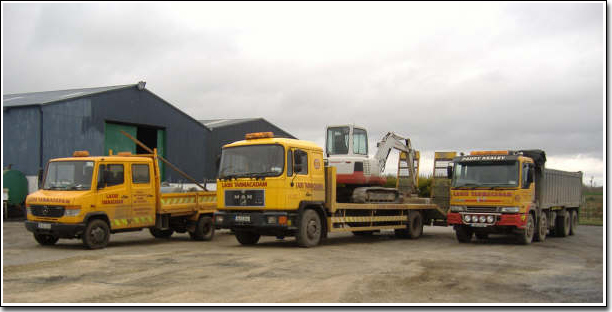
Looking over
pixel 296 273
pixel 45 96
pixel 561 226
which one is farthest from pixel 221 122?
pixel 296 273

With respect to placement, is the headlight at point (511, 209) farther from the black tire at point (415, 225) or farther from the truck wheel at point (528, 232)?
the black tire at point (415, 225)

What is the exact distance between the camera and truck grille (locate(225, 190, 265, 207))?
15250 millimetres

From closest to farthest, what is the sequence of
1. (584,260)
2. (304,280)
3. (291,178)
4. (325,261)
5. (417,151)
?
(304,280) → (325,261) → (584,260) → (291,178) → (417,151)

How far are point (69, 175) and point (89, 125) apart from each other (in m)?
13.6

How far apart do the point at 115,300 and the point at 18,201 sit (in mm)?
20877

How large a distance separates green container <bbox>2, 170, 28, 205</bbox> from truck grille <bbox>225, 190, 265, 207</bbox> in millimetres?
15099

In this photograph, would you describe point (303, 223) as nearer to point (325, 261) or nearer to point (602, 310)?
point (325, 261)

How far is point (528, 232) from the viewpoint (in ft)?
58.9

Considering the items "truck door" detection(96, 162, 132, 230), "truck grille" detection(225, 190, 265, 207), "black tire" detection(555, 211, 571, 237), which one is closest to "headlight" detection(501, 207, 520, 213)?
"black tire" detection(555, 211, 571, 237)

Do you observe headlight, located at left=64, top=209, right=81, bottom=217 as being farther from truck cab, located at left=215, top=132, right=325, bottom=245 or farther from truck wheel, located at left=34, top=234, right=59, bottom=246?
truck cab, located at left=215, top=132, right=325, bottom=245

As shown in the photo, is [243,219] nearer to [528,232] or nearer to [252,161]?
[252,161]

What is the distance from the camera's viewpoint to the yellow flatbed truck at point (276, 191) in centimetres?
1509

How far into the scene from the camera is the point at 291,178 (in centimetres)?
1515

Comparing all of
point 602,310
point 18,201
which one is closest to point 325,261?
point 602,310
